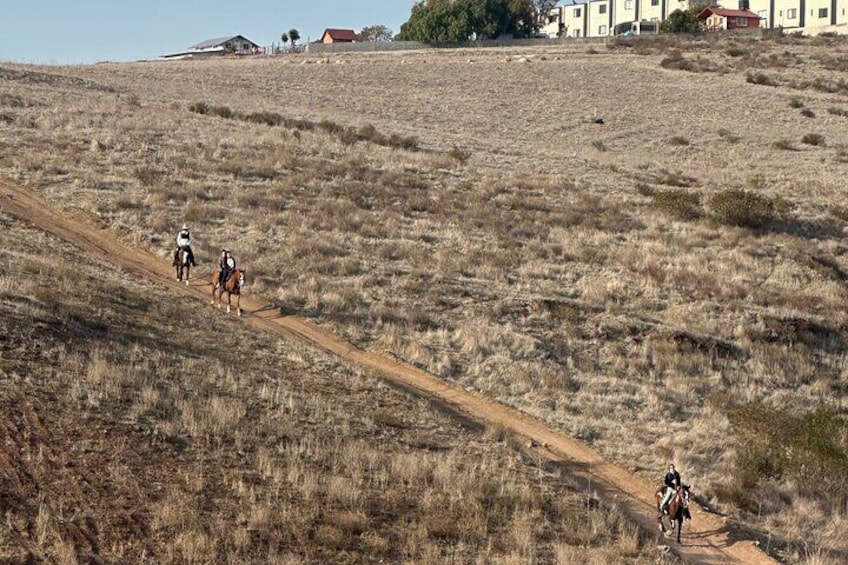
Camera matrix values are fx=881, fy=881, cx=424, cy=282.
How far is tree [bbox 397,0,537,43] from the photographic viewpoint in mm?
119250

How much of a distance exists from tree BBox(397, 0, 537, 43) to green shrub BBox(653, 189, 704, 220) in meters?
86.2

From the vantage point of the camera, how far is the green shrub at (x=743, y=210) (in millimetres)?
33844

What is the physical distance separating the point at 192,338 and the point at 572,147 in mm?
40542

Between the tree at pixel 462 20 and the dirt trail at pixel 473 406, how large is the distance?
3836 inches

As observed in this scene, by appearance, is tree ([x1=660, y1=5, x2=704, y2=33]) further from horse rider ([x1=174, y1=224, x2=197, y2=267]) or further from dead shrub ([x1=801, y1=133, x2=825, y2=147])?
horse rider ([x1=174, y1=224, x2=197, y2=267])

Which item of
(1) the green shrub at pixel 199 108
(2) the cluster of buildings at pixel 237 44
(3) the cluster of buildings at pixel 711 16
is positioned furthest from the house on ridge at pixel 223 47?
(1) the green shrub at pixel 199 108

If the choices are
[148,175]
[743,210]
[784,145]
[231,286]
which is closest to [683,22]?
[784,145]

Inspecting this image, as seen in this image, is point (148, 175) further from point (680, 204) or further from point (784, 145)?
point (784, 145)

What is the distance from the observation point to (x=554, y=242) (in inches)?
1208

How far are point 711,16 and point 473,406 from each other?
123 metres

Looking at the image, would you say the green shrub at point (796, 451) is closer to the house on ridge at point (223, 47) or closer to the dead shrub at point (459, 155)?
the dead shrub at point (459, 155)

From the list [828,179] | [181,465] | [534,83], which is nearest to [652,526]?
[181,465]

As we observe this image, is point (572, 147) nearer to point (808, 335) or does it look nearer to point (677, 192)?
point (677, 192)

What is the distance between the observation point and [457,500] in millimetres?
12766
